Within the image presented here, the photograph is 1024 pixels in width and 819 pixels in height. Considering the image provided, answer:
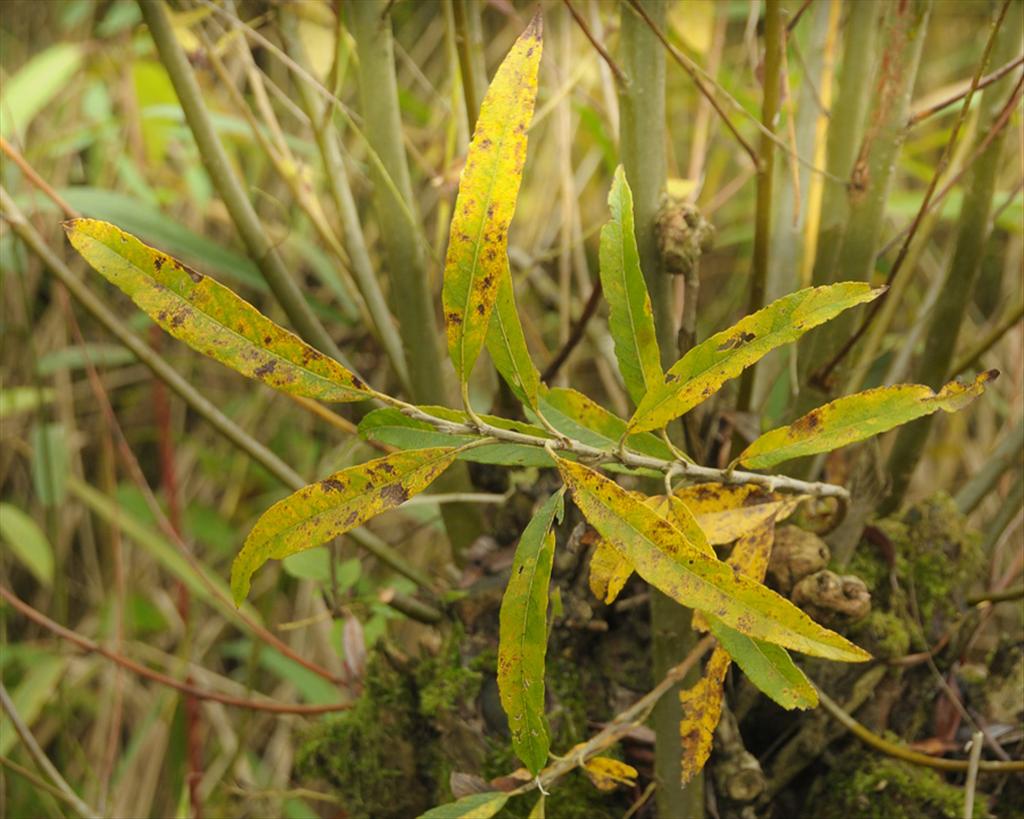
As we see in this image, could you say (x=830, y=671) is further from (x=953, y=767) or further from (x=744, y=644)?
(x=744, y=644)

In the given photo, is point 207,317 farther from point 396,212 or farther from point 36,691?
point 36,691

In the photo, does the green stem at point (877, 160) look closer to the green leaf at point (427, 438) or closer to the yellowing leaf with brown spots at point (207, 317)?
the green leaf at point (427, 438)

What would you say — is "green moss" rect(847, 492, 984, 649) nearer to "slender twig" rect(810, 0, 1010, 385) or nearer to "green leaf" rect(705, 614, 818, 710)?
"slender twig" rect(810, 0, 1010, 385)

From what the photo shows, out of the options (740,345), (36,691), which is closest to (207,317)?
(740,345)

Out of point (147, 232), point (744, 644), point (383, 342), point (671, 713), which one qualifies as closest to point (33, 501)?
point (147, 232)

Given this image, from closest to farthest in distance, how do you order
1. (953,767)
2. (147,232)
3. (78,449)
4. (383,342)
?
(953,767), (383,342), (147,232), (78,449)

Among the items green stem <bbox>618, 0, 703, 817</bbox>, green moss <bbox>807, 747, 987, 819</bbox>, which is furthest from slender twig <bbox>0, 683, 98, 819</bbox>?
green moss <bbox>807, 747, 987, 819</bbox>
